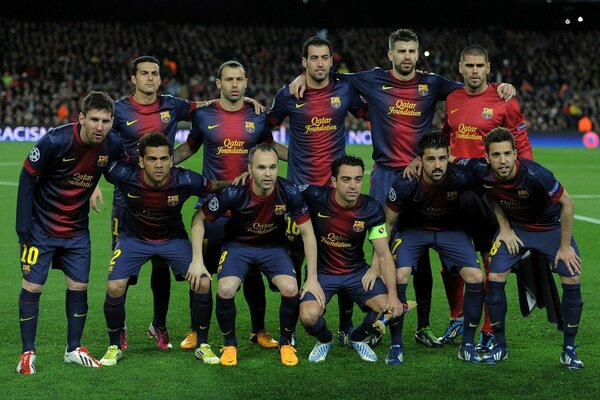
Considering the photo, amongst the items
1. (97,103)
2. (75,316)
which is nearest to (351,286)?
(75,316)

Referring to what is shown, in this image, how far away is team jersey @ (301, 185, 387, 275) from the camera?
7523mm

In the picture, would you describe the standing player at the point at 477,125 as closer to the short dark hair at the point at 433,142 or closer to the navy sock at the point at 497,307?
the navy sock at the point at 497,307

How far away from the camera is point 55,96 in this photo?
34.8 meters

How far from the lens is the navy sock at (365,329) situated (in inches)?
293

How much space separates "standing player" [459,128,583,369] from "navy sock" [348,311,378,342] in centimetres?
91

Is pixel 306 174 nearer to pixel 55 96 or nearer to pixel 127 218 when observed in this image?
pixel 127 218

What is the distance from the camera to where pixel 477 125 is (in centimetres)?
800

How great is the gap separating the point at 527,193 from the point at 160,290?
124 inches

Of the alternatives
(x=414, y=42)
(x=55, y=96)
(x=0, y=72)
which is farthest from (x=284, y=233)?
(x=0, y=72)

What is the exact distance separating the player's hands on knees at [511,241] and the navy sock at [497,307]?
10.9 inches

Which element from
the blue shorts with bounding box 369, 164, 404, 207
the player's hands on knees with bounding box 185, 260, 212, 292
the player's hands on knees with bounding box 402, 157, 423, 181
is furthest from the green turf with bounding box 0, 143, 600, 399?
the player's hands on knees with bounding box 402, 157, 423, 181

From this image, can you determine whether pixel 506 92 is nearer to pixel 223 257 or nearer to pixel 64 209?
pixel 223 257

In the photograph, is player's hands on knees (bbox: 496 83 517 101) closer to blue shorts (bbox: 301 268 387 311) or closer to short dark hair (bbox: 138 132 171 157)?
blue shorts (bbox: 301 268 387 311)

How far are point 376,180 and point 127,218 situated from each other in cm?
224
